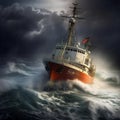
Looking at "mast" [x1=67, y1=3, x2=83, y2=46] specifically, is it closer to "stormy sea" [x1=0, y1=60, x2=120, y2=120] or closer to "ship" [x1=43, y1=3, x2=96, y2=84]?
"ship" [x1=43, y1=3, x2=96, y2=84]

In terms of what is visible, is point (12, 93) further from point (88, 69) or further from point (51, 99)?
point (88, 69)

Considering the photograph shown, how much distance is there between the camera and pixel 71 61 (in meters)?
60.0

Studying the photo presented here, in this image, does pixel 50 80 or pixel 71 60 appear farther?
pixel 71 60

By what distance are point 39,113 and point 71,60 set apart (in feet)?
79.1

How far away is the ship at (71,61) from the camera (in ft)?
185

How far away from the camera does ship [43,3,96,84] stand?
185 ft

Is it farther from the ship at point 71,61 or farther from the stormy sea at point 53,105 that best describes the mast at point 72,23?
the stormy sea at point 53,105

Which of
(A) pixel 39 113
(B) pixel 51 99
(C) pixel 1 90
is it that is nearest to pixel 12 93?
(C) pixel 1 90

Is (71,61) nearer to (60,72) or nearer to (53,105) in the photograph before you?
(60,72)

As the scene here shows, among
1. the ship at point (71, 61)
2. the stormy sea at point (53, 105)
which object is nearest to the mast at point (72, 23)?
the ship at point (71, 61)

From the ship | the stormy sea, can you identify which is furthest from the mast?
the stormy sea

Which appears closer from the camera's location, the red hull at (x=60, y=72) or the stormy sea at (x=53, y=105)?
the stormy sea at (x=53, y=105)

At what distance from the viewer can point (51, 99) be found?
46156mm

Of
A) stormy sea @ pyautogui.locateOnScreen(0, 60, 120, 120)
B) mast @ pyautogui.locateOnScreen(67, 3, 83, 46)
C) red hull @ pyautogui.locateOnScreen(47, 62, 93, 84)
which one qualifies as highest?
mast @ pyautogui.locateOnScreen(67, 3, 83, 46)
